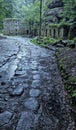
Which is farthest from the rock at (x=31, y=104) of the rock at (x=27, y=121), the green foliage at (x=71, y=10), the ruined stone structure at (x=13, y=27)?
the ruined stone structure at (x=13, y=27)

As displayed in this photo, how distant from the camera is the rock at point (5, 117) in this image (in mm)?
4454

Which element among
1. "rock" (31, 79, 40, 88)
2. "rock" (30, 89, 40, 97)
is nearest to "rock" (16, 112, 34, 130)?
"rock" (30, 89, 40, 97)

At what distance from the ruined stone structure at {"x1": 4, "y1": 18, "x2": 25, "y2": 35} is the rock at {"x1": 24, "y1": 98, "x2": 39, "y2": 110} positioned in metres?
40.3

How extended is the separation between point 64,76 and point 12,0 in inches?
1843

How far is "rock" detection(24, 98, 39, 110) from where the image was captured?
525 centimetres

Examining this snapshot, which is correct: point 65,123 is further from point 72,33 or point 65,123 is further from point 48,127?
point 72,33

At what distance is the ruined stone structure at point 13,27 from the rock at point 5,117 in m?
41.1

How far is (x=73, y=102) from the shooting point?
18.6 feet

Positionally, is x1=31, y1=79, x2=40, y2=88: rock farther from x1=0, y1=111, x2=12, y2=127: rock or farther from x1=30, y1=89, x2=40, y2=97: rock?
x1=0, y1=111, x2=12, y2=127: rock

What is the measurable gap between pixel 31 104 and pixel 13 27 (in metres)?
41.2

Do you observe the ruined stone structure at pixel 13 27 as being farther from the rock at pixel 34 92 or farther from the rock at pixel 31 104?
the rock at pixel 31 104

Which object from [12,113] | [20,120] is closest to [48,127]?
[20,120]

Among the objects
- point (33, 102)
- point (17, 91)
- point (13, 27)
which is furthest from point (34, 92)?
point (13, 27)

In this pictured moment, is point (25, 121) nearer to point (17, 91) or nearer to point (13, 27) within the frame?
point (17, 91)
